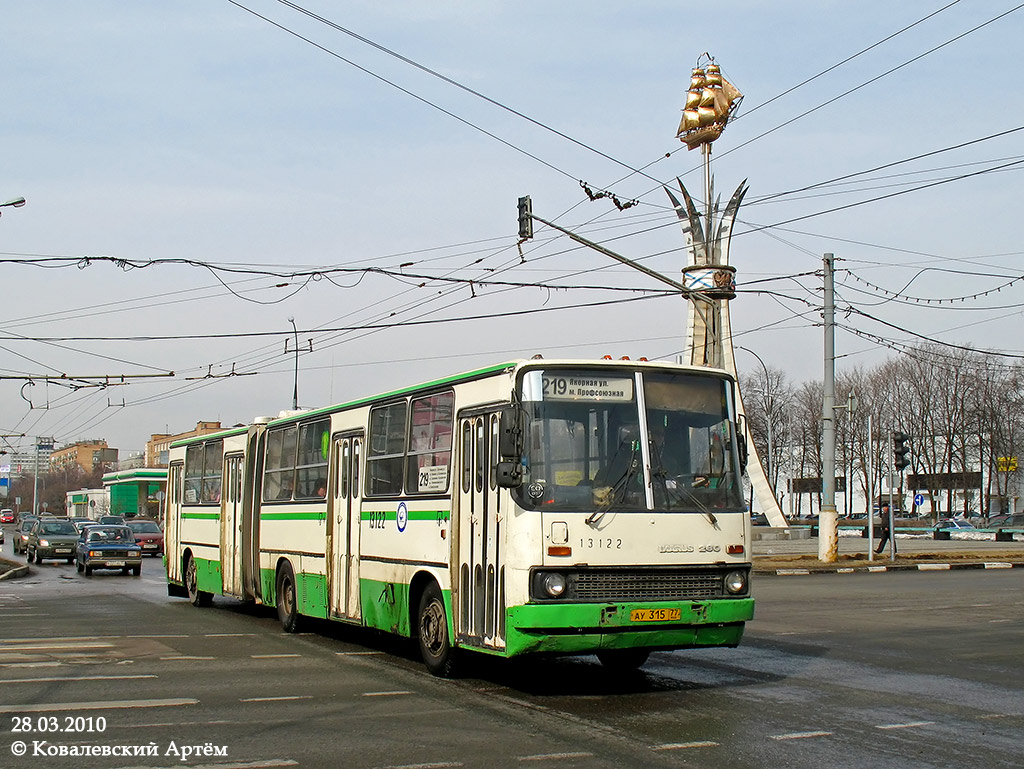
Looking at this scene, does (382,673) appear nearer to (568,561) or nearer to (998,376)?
(568,561)

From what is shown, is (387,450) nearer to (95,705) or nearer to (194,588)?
(95,705)

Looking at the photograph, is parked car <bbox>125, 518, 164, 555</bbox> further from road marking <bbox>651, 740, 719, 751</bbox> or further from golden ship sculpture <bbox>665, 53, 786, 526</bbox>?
road marking <bbox>651, 740, 719, 751</bbox>

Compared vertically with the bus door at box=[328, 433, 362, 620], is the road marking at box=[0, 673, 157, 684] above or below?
below

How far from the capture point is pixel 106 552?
34719mm

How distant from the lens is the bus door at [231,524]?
63.3 feet

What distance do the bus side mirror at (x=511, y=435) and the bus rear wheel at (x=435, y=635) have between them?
86.4 inches

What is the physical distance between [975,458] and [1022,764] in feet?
265

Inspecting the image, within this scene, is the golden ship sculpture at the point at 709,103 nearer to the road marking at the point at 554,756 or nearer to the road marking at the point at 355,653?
the road marking at the point at 355,653

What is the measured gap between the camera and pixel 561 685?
36.7ft

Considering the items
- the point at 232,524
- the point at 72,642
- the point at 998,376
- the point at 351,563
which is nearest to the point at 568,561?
the point at 351,563

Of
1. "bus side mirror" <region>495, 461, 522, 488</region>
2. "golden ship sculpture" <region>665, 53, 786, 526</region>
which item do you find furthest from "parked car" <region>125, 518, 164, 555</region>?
"bus side mirror" <region>495, 461, 522, 488</region>

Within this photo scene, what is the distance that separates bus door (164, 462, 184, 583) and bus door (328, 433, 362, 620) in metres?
9.06

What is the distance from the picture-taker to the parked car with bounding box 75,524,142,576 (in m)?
34.6

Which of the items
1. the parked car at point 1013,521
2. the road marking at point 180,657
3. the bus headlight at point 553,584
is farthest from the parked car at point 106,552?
the parked car at point 1013,521
